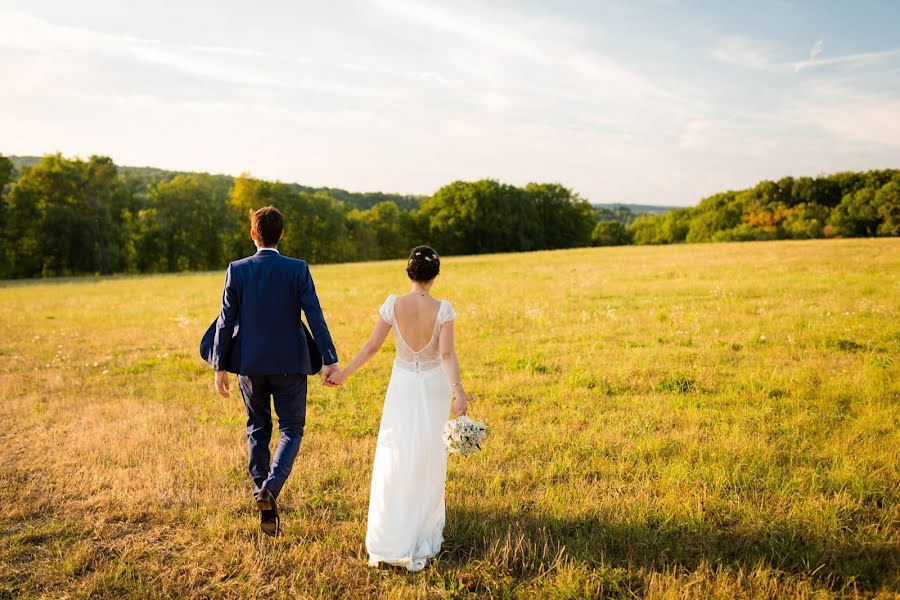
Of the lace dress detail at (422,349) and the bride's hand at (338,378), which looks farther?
the bride's hand at (338,378)

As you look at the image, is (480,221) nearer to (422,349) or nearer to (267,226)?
(267,226)

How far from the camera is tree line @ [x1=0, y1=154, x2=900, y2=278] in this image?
5697cm

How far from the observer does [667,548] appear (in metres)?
5.02

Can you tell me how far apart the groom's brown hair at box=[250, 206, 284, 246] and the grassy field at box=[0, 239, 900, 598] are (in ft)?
9.47

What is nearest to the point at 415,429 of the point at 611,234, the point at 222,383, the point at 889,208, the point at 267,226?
the point at 222,383

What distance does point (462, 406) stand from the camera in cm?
501

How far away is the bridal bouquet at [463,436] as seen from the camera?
4727 mm

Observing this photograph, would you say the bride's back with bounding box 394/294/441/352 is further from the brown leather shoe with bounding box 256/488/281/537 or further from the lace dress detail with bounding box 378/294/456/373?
the brown leather shoe with bounding box 256/488/281/537

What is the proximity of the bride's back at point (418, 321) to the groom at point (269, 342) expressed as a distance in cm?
86

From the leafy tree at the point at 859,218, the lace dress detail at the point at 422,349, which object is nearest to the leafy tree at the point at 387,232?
the leafy tree at the point at 859,218

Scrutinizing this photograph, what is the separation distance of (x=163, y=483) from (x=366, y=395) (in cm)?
407

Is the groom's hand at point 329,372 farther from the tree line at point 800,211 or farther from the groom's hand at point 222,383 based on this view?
the tree line at point 800,211

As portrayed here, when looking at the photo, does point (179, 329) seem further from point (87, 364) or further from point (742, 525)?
point (742, 525)

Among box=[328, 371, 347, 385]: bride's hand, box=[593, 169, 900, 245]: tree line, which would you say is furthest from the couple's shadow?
box=[593, 169, 900, 245]: tree line
